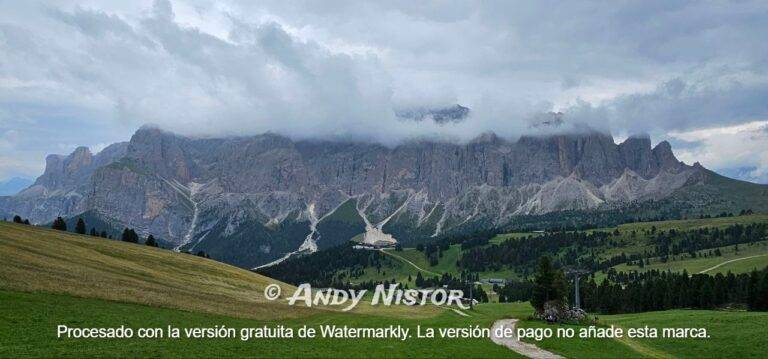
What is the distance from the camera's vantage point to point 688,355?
5203 centimetres

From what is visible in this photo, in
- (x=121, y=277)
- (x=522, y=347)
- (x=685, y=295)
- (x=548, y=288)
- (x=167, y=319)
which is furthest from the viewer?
(x=685, y=295)

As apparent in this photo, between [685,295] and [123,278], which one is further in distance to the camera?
[685,295]

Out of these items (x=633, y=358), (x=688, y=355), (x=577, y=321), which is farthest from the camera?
(x=577, y=321)

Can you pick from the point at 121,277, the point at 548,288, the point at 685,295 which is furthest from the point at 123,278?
the point at 685,295

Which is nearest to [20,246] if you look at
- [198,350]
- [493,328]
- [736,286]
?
[198,350]

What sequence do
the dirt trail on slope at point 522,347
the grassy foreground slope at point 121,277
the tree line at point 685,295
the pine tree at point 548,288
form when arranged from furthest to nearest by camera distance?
the tree line at point 685,295, the pine tree at point 548,288, the grassy foreground slope at point 121,277, the dirt trail on slope at point 522,347

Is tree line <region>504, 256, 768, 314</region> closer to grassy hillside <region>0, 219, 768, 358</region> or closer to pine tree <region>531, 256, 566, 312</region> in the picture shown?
pine tree <region>531, 256, 566, 312</region>

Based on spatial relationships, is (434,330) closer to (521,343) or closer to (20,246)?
(521,343)

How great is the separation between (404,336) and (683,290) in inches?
3920

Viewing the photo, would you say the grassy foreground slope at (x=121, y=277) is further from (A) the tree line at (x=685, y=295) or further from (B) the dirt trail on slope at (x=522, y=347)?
(A) the tree line at (x=685, y=295)

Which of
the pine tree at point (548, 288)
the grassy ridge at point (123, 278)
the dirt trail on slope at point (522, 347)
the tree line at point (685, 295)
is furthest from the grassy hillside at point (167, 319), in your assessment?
the tree line at point (685, 295)

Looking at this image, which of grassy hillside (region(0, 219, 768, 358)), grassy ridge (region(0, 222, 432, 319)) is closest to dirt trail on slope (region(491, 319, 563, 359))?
grassy hillside (region(0, 219, 768, 358))

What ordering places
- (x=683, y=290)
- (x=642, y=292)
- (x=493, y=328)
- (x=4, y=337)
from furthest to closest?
(x=642, y=292) < (x=683, y=290) < (x=493, y=328) < (x=4, y=337)

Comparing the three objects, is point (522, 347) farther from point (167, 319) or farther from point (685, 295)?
point (685, 295)
